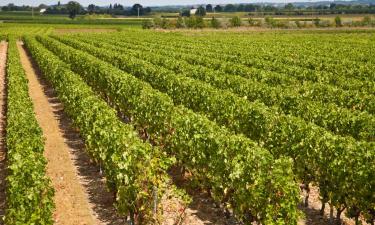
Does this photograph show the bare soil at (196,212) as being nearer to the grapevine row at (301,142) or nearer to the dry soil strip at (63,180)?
the dry soil strip at (63,180)

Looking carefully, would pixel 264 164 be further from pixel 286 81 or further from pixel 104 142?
pixel 286 81

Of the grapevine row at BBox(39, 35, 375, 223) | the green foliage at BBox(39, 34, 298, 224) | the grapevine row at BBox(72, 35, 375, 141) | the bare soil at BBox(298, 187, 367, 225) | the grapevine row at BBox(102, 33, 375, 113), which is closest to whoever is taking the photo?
the green foliage at BBox(39, 34, 298, 224)

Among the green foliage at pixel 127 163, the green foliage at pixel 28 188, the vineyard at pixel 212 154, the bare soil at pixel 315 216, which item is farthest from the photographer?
the bare soil at pixel 315 216

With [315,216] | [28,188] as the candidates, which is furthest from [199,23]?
[28,188]

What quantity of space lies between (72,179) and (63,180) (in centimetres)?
29

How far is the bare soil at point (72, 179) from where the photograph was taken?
12.6 metres

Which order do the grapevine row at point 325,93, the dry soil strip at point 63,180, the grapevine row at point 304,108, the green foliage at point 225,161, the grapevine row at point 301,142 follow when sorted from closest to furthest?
the green foliage at point 225,161 → the grapevine row at point 301,142 → the dry soil strip at point 63,180 → the grapevine row at point 304,108 → the grapevine row at point 325,93

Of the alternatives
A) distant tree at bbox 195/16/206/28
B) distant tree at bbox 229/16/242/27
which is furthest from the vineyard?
distant tree at bbox 229/16/242/27

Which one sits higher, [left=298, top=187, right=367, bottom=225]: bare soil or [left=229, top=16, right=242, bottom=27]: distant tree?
[left=229, top=16, right=242, bottom=27]: distant tree

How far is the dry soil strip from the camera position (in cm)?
1260

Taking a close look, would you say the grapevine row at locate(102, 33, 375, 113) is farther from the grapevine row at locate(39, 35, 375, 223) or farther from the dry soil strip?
the dry soil strip

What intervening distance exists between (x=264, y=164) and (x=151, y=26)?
398 feet

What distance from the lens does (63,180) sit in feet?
50.0

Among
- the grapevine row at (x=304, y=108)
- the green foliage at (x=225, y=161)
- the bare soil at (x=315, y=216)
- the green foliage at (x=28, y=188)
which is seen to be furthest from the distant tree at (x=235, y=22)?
the green foliage at (x=28, y=188)
